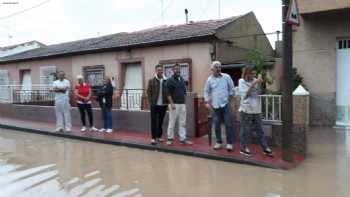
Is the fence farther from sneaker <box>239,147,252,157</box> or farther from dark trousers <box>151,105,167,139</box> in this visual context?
sneaker <box>239,147,252,157</box>

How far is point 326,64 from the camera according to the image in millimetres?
10195

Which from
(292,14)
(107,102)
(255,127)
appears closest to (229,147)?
(255,127)

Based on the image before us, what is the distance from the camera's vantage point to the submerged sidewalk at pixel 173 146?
650cm

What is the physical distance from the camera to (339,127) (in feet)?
32.6

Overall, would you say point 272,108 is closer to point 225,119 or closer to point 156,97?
point 225,119

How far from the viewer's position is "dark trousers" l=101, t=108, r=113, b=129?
1001 centimetres

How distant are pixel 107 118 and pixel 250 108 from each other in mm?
4804

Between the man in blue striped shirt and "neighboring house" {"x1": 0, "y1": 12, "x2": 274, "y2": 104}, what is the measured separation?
3.65 m

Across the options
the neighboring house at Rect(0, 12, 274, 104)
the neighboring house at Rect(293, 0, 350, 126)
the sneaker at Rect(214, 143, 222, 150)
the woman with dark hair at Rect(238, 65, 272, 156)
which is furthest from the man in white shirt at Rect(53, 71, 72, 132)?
the neighboring house at Rect(293, 0, 350, 126)

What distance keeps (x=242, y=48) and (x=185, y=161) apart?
6969mm

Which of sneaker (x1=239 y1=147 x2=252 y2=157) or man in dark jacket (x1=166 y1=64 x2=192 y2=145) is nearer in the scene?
sneaker (x1=239 y1=147 x2=252 y2=157)

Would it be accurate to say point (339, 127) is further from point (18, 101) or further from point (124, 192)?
point (18, 101)

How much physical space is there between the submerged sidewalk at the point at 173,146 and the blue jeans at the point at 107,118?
297mm

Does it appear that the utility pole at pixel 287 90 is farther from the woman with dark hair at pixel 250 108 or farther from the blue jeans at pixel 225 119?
the blue jeans at pixel 225 119
